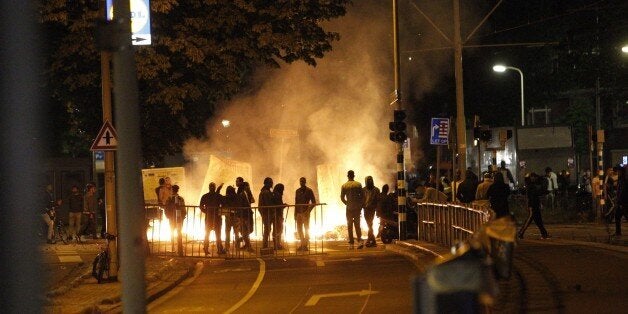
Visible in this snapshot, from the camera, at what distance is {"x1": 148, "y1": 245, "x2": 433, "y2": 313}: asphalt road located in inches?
457

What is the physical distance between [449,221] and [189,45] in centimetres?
635

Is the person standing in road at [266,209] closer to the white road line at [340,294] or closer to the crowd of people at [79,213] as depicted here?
the crowd of people at [79,213]

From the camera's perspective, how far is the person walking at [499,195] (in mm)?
18484

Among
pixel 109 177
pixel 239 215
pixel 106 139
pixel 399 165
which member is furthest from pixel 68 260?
pixel 399 165

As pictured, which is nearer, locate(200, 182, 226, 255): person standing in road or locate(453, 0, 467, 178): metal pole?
locate(200, 182, 226, 255): person standing in road

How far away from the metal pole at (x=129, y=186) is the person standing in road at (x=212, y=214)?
14035 mm

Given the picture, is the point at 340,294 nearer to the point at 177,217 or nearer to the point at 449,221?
the point at 449,221

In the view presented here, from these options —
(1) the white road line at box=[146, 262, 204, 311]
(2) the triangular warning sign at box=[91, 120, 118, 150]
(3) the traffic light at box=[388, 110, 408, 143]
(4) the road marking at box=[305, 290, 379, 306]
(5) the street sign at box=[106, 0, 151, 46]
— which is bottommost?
(1) the white road line at box=[146, 262, 204, 311]

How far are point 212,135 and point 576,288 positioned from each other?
2051cm

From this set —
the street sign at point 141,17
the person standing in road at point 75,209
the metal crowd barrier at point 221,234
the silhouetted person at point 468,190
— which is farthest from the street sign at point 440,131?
the street sign at point 141,17

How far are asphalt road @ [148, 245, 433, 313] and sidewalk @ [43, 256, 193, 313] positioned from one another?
0.78ft

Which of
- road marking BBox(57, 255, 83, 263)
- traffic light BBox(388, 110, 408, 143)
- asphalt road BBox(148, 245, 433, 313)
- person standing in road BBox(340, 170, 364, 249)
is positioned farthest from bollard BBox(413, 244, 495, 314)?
traffic light BBox(388, 110, 408, 143)

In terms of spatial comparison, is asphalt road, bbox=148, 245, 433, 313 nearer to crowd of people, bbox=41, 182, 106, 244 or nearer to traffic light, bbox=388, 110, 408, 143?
traffic light, bbox=388, 110, 408, 143

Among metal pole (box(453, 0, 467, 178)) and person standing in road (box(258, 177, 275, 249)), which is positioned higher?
metal pole (box(453, 0, 467, 178))
